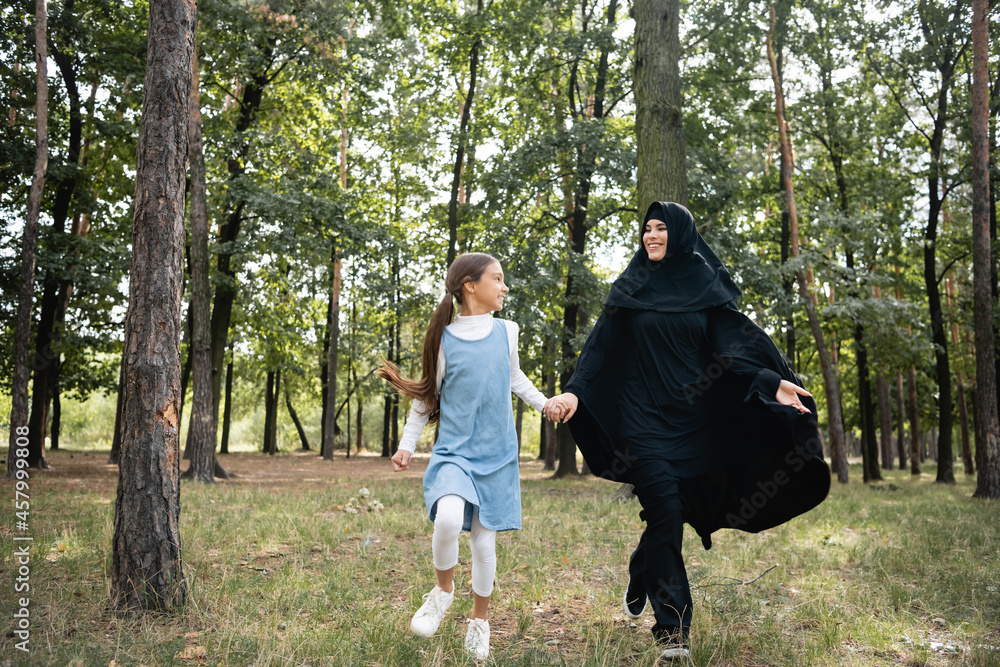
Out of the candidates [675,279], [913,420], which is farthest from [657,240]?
[913,420]

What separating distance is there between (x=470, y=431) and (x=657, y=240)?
166 centimetres

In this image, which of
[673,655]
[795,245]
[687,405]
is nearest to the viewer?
[673,655]

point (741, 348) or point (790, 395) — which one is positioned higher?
point (741, 348)

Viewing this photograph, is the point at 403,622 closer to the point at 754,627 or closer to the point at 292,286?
the point at 754,627

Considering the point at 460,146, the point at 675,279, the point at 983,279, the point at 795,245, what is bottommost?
the point at 675,279

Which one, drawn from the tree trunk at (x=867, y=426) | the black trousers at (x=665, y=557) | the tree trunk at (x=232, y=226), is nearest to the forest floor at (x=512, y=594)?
the black trousers at (x=665, y=557)

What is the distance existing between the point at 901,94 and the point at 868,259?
4.35 meters

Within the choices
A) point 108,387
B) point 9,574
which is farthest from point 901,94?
point 108,387

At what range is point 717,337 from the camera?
4035mm

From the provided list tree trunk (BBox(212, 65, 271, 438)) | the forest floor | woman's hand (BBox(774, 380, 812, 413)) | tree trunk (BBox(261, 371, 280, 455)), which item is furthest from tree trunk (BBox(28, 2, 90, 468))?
tree trunk (BBox(261, 371, 280, 455))

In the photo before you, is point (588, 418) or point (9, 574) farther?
point (9, 574)

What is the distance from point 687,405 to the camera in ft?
13.3

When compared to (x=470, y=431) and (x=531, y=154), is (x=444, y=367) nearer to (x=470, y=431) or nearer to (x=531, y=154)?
(x=470, y=431)

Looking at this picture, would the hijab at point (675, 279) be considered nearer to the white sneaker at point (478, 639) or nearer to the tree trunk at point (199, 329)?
the white sneaker at point (478, 639)
